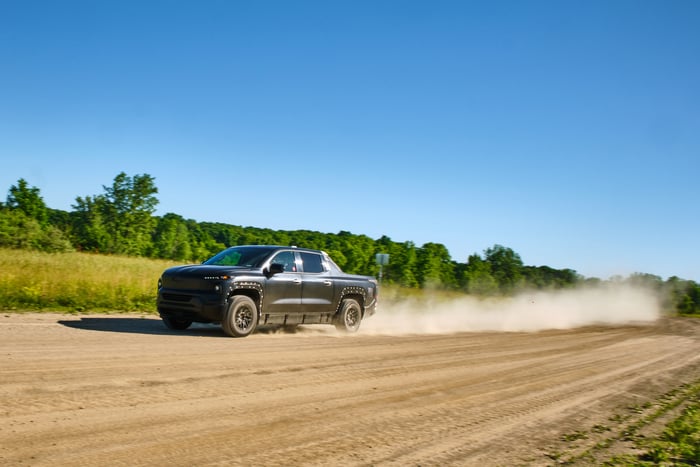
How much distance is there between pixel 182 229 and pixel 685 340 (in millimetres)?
115662

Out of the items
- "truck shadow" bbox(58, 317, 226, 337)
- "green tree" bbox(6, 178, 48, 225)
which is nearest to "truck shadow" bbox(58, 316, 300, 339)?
"truck shadow" bbox(58, 317, 226, 337)

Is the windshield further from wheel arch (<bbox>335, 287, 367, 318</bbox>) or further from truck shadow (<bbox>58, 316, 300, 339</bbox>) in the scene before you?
wheel arch (<bbox>335, 287, 367, 318</bbox>)

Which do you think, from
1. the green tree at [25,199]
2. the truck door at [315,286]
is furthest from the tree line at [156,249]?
the truck door at [315,286]

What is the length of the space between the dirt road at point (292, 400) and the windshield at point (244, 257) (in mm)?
1645

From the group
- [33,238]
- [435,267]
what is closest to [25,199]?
[33,238]

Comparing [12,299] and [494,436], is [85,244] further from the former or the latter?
[494,436]

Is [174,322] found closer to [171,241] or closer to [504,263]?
[504,263]

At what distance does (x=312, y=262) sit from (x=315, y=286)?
A: 2.05 ft

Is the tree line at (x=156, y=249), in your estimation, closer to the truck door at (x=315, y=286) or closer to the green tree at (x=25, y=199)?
the green tree at (x=25, y=199)

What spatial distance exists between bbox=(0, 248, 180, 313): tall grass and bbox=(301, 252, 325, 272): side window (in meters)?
5.66

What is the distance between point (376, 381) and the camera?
7609 millimetres

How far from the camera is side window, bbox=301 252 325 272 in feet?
43.7

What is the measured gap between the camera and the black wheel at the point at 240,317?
11.1 meters

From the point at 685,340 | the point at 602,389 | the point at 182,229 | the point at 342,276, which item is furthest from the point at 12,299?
the point at 182,229
